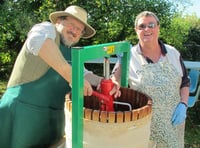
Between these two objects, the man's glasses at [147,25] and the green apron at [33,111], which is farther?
the man's glasses at [147,25]

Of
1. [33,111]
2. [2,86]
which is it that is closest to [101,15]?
[2,86]

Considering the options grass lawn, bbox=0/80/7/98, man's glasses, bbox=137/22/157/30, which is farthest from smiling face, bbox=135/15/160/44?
grass lawn, bbox=0/80/7/98

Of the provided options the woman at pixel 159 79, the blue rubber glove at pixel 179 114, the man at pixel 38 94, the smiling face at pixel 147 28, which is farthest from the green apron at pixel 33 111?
the blue rubber glove at pixel 179 114

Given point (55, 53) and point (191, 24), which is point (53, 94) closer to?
point (55, 53)

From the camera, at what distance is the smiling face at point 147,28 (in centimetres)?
218

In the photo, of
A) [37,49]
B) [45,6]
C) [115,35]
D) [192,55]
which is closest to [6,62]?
[45,6]

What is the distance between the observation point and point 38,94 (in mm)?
1660

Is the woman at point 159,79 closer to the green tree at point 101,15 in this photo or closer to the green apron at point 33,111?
the green apron at point 33,111

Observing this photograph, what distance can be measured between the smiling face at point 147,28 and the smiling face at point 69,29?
1.68ft

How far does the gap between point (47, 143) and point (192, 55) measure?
4.92m

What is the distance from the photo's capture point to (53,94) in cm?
170

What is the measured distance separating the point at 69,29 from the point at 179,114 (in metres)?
0.89

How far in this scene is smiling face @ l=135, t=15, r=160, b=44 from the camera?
2.18 m

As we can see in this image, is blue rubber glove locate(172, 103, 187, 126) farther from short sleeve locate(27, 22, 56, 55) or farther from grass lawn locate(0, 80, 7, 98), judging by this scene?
grass lawn locate(0, 80, 7, 98)
